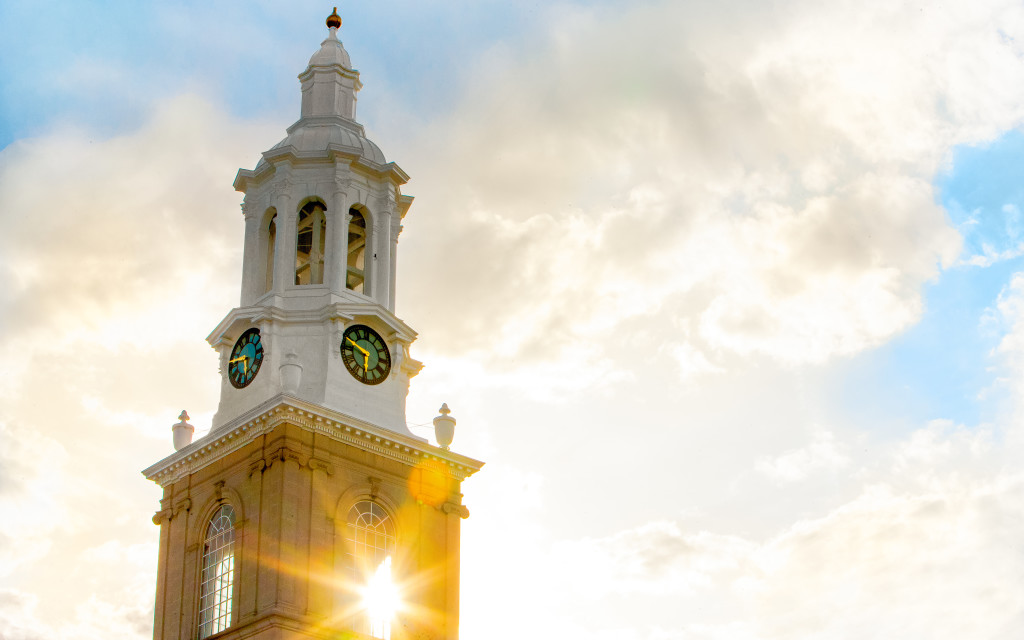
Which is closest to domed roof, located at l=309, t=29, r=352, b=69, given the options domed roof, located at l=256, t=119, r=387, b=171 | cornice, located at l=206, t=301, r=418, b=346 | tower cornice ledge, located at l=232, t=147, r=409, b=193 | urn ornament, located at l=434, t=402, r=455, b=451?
domed roof, located at l=256, t=119, r=387, b=171

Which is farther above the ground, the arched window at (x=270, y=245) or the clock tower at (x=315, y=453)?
the arched window at (x=270, y=245)

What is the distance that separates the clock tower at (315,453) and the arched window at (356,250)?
0.23 feet

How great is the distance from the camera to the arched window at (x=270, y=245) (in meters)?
49.8

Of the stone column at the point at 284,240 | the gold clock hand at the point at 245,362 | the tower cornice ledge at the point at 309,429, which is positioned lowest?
the tower cornice ledge at the point at 309,429

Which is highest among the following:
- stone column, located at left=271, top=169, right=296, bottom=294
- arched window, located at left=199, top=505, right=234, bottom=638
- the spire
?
the spire

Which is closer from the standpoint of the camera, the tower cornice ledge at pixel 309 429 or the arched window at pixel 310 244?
the tower cornice ledge at pixel 309 429

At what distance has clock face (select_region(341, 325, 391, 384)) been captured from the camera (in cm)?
4722

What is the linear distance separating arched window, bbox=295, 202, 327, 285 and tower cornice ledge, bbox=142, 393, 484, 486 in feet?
20.0

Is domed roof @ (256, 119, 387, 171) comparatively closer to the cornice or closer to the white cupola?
the white cupola

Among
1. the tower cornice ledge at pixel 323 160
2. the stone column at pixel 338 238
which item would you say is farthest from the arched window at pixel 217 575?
the tower cornice ledge at pixel 323 160

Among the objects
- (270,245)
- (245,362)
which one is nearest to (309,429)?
(245,362)

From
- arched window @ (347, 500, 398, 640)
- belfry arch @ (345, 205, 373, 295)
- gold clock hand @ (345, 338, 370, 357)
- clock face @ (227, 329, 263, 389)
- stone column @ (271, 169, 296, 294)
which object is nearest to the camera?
arched window @ (347, 500, 398, 640)

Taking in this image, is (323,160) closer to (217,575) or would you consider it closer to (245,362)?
(245,362)

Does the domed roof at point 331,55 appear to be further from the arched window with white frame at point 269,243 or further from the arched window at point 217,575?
the arched window at point 217,575
